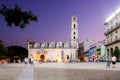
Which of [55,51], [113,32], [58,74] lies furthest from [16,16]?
[55,51]

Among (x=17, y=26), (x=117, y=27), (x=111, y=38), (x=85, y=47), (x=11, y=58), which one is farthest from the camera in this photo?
(x=85, y=47)

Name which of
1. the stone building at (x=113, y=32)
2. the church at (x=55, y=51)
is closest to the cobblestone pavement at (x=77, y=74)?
the stone building at (x=113, y=32)

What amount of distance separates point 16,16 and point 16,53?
390 feet

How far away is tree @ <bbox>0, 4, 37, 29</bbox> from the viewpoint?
29.5 ft

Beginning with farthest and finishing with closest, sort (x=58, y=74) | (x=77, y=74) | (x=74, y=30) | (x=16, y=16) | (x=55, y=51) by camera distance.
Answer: (x=55, y=51) → (x=74, y=30) → (x=77, y=74) → (x=58, y=74) → (x=16, y=16)

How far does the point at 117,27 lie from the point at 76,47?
57949mm

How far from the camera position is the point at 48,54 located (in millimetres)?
132250

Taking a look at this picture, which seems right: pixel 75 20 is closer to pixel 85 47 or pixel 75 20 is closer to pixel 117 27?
pixel 85 47

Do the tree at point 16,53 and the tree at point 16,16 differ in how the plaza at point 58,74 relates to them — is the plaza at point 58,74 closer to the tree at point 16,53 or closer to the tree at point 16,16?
the tree at point 16,16

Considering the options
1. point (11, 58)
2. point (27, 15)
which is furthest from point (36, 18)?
point (11, 58)

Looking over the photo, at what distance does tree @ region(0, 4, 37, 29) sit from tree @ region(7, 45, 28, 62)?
111 metres

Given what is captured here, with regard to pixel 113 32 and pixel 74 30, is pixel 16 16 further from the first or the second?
pixel 74 30

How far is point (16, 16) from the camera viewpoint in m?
9.02

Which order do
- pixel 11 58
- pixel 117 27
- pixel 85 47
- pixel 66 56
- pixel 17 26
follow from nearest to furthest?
pixel 17 26 → pixel 117 27 → pixel 11 58 → pixel 66 56 → pixel 85 47
